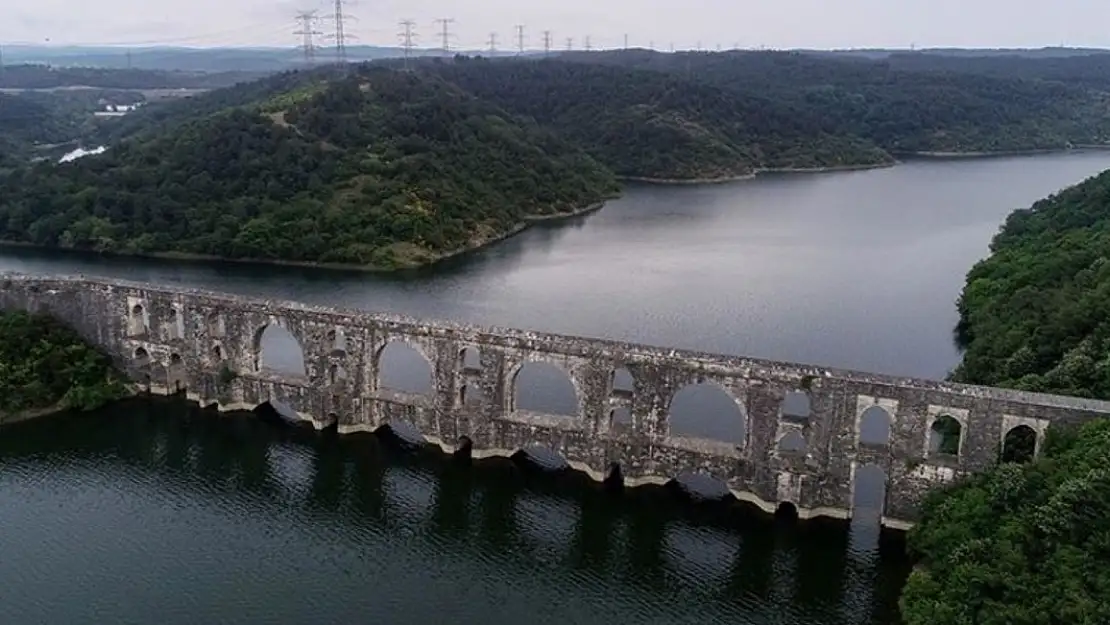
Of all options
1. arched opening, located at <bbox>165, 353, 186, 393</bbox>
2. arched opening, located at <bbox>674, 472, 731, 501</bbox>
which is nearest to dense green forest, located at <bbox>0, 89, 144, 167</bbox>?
arched opening, located at <bbox>165, 353, 186, 393</bbox>

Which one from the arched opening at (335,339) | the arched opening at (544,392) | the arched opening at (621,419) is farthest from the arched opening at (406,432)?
the arched opening at (621,419)

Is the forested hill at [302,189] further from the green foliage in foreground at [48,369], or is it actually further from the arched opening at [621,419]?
the arched opening at [621,419]

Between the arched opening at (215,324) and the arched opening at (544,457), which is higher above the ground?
the arched opening at (215,324)

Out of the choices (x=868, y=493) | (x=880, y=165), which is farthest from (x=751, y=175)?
(x=868, y=493)

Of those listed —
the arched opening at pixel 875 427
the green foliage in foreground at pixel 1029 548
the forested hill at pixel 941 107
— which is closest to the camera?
the green foliage in foreground at pixel 1029 548

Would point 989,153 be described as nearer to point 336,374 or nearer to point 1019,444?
point 1019,444

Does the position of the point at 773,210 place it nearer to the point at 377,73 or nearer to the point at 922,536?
the point at 377,73
